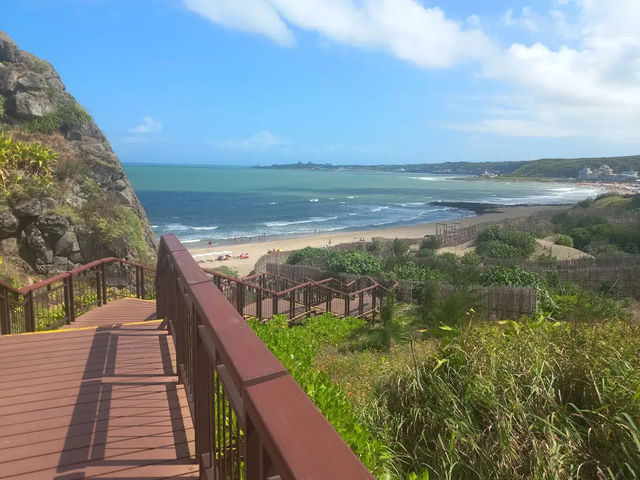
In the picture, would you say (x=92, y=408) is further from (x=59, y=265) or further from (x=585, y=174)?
(x=585, y=174)

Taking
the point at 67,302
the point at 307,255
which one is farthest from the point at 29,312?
the point at 307,255

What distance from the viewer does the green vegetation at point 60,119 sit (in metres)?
22.6

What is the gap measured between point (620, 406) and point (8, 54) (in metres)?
31.3

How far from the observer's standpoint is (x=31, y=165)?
1895cm

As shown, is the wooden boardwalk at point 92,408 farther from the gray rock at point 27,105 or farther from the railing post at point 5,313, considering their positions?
the gray rock at point 27,105

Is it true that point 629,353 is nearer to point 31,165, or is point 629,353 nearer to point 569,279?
point 569,279

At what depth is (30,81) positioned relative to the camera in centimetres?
2411

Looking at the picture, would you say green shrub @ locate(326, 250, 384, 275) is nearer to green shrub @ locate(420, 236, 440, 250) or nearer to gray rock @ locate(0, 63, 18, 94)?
green shrub @ locate(420, 236, 440, 250)

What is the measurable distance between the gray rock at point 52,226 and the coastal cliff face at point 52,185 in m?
0.03

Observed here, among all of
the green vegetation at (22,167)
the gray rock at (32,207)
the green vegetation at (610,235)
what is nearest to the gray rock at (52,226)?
the gray rock at (32,207)

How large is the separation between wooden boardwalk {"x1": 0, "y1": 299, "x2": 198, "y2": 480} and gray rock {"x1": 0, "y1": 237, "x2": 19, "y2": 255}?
13.5m

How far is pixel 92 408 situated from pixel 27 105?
2433 centimetres

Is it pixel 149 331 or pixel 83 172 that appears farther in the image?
pixel 83 172

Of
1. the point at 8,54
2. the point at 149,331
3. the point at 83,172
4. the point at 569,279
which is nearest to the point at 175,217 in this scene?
the point at 8,54
